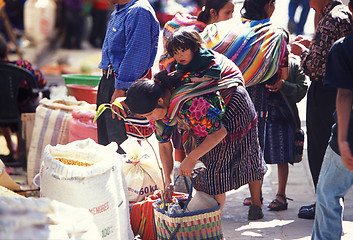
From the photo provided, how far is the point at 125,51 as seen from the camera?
4.05 m

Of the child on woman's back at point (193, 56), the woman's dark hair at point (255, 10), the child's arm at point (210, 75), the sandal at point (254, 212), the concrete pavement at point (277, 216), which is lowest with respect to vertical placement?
the concrete pavement at point (277, 216)

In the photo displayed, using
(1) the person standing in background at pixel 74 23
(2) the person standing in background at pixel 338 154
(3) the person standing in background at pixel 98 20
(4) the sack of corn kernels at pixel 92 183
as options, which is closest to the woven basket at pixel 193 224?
(4) the sack of corn kernels at pixel 92 183

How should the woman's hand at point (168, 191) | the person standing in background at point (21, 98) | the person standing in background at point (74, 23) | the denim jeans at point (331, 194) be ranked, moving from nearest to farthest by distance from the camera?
1. the denim jeans at point (331, 194)
2. the woman's hand at point (168, 191)
3. the person standing in background at point (21, 98)
4. the person standing in background at point (74, 23)

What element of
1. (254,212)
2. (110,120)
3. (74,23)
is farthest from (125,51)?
(74,23)

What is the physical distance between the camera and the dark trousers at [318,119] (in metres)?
4.02

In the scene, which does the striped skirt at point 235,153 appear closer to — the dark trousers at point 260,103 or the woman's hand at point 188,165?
the woman's hand at point 188,165

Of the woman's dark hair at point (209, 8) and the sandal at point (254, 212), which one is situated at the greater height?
the woman's dark hair at point (209, 8)

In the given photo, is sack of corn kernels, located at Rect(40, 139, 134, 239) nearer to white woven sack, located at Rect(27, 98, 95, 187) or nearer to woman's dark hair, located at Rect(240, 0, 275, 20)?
white woven sack, located at Rect(27, 98, 95, 187)

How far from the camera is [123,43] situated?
13.3ft

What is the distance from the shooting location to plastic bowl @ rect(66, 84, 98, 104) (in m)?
5.19

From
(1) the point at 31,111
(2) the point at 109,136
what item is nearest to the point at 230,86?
(2) the point at 109,136

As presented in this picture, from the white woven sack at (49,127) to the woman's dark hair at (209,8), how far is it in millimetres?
1138

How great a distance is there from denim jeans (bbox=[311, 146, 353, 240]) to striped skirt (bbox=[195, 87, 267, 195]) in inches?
26.9

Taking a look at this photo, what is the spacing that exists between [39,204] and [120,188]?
946 millimetres
